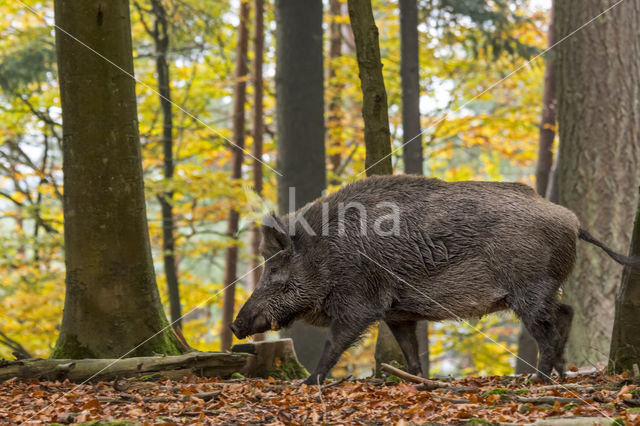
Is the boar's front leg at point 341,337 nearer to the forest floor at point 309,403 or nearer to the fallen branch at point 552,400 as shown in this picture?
the forest floor at point 309,403

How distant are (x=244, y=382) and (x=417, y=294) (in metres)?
1.77

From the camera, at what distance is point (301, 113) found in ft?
36.8

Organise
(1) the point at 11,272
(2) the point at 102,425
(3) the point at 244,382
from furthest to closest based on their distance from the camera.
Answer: (1) the point at 11,272
(3) the point at 244,382
(2) the point at 102,425

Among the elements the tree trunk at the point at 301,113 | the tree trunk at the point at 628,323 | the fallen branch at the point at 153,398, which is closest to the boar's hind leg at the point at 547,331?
the tree trunk at the point at 628,323

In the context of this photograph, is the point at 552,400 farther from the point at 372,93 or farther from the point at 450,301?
the point at 372,93

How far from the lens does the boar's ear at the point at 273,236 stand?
664 cm

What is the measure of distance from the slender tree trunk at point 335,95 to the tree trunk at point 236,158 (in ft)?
6.99

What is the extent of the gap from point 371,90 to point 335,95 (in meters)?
9.70

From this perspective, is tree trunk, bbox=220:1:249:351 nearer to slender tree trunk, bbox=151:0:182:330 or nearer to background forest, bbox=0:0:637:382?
background forest, bbox=0:0:637:382

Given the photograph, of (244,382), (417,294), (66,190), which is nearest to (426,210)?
(417,294)

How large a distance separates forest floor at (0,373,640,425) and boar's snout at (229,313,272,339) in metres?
0.65

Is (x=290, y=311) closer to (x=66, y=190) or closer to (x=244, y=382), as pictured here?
(x=244, y=382)

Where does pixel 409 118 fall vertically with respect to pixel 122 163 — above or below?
above

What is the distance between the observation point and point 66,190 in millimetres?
6629
